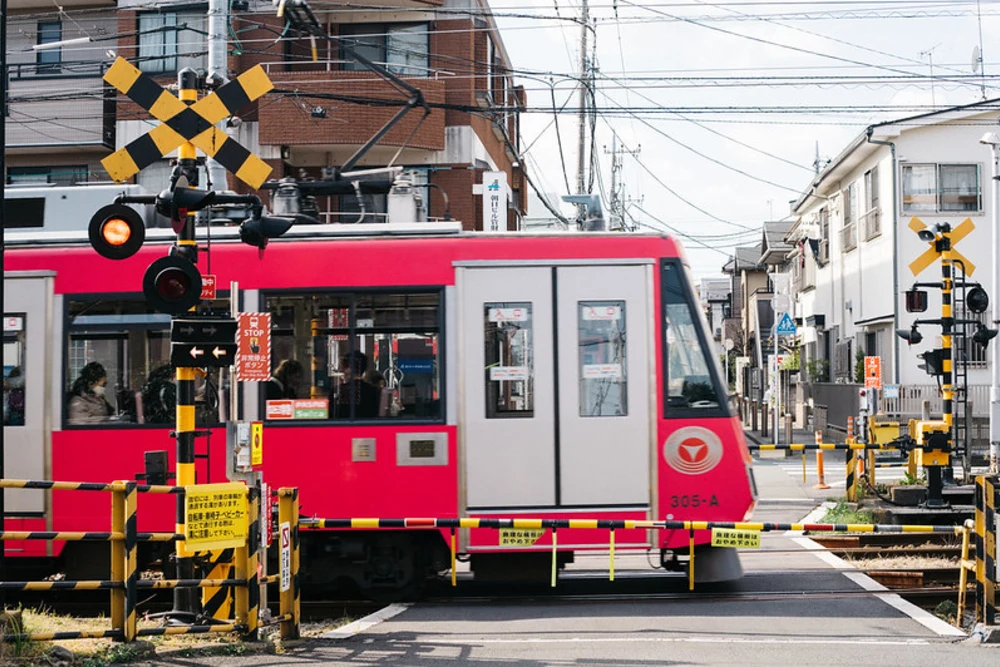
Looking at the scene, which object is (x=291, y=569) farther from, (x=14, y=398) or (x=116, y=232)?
(x=14, y=398)

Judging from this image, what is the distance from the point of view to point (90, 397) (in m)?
10.5

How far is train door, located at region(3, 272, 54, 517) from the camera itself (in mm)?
10500

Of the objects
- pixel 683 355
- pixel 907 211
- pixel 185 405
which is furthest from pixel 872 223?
pixel 185 405

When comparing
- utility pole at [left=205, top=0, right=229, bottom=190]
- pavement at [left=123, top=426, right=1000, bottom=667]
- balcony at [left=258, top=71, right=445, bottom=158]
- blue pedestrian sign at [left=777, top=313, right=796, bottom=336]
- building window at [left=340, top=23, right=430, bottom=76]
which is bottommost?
pavement at [left=123, top=426, right=1000, bottom=667]

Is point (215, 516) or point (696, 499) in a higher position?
point (215, 516)

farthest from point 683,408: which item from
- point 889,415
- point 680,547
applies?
point 889,415

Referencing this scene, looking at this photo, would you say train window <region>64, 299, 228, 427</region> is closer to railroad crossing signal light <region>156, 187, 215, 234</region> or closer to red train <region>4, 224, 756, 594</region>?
red train <region>4, 224, 756, 594</region>

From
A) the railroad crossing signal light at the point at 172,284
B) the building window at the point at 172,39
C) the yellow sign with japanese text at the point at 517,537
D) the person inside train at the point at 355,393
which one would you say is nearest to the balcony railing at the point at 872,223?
the building window at the point at 172,39

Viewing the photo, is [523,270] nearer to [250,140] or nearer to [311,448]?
[311,448]

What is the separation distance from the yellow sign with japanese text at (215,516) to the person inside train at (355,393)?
224 cm

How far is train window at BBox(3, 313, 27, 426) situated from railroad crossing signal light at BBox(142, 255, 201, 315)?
9.76 ft

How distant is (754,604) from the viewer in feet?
33.1

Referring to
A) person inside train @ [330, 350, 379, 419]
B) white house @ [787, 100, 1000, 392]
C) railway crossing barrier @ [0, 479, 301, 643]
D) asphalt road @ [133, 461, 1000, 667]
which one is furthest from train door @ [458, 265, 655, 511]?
white house @ [787, 100, 1000, 392]

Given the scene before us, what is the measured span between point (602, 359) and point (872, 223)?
2354 centimetres
